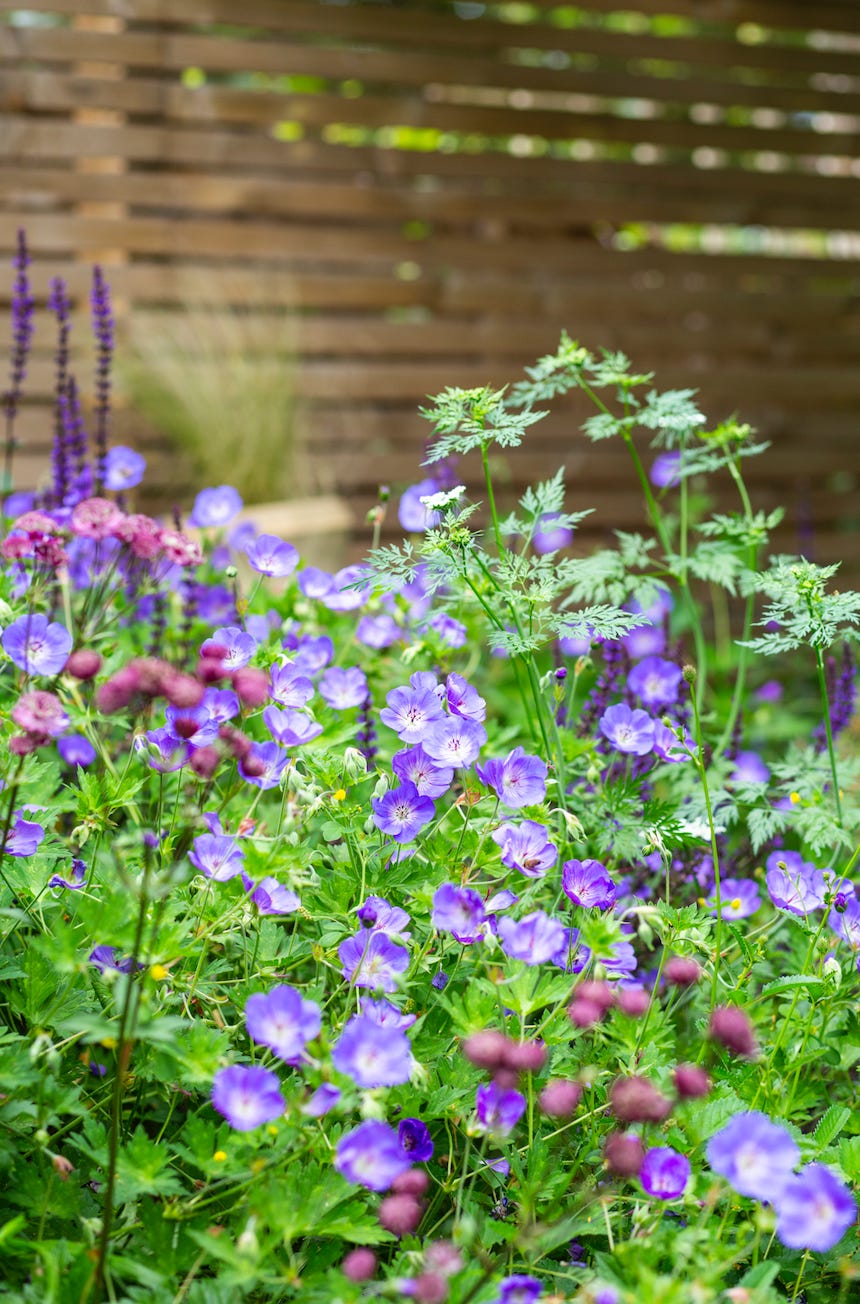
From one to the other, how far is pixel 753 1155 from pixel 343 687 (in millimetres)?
716

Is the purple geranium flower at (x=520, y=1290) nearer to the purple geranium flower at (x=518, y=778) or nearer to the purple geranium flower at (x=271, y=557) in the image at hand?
the purple geranium flower at (x=518, y=778)

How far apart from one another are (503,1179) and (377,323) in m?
3.55

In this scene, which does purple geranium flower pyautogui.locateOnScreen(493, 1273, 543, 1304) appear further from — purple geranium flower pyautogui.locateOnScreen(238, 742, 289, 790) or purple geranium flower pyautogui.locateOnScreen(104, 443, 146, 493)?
purple geranium flower pyautogui.locateOnScreen(104, 443, 146, 493)

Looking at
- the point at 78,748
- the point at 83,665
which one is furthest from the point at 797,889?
the point at 78,748

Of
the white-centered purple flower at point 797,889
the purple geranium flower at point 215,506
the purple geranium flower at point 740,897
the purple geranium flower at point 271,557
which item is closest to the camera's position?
the white-centered purple flower at point 797,889

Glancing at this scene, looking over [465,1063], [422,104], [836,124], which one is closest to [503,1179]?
[465,1063]

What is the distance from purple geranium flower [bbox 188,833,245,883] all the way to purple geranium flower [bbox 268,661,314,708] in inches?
6.7

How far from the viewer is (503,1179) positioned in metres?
0.88

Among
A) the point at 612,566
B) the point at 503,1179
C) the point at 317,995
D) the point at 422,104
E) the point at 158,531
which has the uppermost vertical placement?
the point at 422,104

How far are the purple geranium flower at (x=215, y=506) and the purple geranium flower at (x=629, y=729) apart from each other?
28.3 inches

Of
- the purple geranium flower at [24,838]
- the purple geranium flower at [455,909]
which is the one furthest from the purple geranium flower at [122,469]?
the purple geranium flower at [455,909]

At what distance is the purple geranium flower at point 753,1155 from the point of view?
0.69 meters

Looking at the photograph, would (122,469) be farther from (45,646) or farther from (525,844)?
(525,844)

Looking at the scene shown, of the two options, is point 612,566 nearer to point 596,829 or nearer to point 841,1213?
point 596,829
